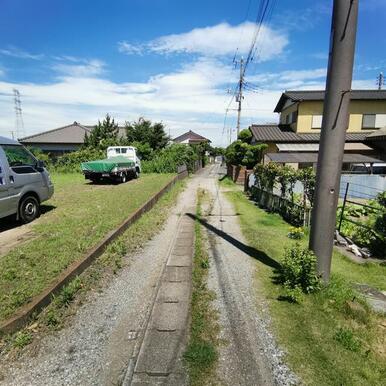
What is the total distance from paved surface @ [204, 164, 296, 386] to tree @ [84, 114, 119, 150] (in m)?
27.5

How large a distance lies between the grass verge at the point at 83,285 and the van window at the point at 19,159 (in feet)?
10.8

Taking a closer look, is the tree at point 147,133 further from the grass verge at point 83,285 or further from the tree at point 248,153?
the grass verge at point 83,285

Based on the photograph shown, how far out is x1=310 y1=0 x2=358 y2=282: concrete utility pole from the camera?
3.73 meters

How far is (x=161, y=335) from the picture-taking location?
3.25m

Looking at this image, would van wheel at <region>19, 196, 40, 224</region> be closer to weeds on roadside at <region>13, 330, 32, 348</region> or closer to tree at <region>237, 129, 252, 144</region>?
weeds on roadside at <region>13, 330, 32, 348</region>

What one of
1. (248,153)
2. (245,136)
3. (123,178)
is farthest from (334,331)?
(245,136)

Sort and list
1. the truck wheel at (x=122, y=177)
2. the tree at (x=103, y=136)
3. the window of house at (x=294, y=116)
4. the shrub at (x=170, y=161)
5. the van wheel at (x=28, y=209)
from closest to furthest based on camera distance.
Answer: the van wheel at (x=28, y=209)
the truck wheel at (x=122, y=177)
the window of house at (x=294, y=116)
the shrub at (x=170, y=161)
the tree at (x=103, y=136)

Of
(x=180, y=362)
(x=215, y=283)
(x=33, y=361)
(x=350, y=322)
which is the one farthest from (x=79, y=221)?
(x=350, y=322)

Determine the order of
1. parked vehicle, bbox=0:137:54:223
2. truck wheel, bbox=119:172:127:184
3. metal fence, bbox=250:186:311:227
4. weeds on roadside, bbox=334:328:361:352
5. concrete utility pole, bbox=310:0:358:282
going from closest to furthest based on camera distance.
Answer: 1. weeds on roadside, bbox=334:328:361:352
2. concrete utility pole, bbox=310:0:358:282
3. parked vehicle, bbox=0:137:54:223
4. metal fence, bbox=250:186:311:227
5. truck wheel, bbox=119:172:127:184

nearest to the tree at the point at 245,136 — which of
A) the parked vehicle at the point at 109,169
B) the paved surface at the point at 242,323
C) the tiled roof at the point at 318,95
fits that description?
the tiled roof at the point at 318,95

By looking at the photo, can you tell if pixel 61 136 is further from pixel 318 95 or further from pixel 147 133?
pixel 318 95

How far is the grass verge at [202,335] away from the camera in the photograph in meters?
2.72

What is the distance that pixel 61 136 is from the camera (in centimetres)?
3962

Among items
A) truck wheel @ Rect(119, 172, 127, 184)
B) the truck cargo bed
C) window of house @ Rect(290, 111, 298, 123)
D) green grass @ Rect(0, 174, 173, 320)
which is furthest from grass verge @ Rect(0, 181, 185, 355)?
window of house @ Rect(290, 111, 298, 123)
